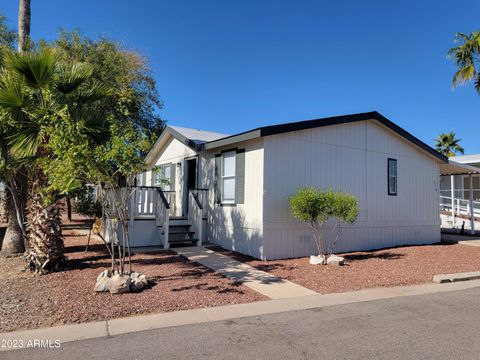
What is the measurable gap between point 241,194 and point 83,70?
17.1ft

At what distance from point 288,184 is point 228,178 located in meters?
2.06

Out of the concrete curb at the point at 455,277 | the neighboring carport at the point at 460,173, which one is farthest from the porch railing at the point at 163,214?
the neighboring carport at the point at 460,173

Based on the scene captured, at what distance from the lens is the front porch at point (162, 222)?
11312 mm

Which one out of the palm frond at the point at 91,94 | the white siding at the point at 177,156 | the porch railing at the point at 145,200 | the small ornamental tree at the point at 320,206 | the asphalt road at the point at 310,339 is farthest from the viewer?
the white siding at the point at 177,156

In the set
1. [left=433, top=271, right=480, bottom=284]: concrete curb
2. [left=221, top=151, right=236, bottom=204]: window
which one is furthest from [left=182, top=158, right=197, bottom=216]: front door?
[left=433, top=271, right=480, bottom=284]: concrete curb

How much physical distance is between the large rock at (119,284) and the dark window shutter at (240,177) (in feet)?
15.3

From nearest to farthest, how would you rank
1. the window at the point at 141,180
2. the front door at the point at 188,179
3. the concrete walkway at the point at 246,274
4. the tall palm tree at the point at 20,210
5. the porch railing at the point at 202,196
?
1. the concrete walkway at the point at 246,274
2. the tall palm tree at the point at 20,210
3. the porch railing at the point at 202,196
4. the front door at the point at 188,179
5. the window at the point at 141,180

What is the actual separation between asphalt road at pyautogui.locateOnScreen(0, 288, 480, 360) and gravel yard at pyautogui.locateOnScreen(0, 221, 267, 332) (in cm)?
101

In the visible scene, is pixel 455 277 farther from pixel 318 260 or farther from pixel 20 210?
pixel 20 210

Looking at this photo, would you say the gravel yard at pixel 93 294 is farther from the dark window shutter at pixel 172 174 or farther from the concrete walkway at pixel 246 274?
the dark window shutter at pixel 172 174

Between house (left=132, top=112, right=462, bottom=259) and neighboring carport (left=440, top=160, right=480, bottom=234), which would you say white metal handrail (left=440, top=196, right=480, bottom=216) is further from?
house (left=132, top=112, right=462, bottom=259)

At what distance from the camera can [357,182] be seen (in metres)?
11.8

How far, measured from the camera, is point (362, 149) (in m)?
12.1

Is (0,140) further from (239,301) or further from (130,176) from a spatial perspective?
(239,301)
